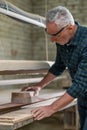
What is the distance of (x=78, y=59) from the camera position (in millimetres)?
1887

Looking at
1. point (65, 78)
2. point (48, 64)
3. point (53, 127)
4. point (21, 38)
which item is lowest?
point (53, 127)

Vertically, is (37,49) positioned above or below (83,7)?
below

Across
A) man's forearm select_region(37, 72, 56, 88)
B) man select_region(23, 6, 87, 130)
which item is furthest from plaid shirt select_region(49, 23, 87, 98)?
man's forearm select_region(37, 72, 56, 88)

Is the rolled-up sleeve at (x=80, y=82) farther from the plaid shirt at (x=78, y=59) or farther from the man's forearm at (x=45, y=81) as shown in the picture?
the man's forearm at (x=45, y=81)

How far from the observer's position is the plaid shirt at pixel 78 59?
5.63ft

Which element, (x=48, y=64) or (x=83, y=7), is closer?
(x=48, y=64)

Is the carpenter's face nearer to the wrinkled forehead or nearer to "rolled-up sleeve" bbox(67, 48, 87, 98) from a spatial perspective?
the wrinkled forehead

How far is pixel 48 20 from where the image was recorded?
72.1 inches

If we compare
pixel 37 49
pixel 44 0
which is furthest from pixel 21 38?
pixel 44 0

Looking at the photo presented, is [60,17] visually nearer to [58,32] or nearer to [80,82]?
[58,32]

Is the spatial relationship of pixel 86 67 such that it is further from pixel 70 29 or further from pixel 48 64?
pixel 48 64

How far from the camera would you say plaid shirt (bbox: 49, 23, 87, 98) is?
172 cm

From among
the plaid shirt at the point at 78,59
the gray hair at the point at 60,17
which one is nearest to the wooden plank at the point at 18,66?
the plaid shirt at the point at 78,59

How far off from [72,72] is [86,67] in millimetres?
321
